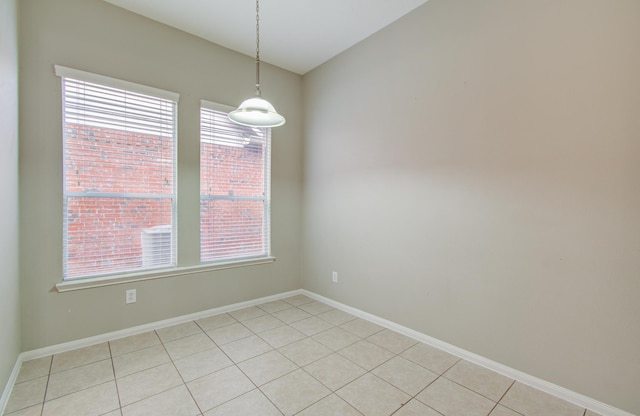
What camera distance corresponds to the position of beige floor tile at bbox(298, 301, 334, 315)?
11.3 ft

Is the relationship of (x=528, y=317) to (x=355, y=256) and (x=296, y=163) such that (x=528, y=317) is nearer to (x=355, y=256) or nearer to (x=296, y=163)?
(x=355, y=256)

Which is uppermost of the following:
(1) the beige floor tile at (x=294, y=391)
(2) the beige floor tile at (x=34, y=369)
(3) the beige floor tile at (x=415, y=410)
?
(2) the beige floor tile at (x=34, y=369)

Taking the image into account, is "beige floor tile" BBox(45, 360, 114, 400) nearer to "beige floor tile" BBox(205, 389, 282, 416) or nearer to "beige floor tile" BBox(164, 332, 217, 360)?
"beige floor tile" BBox(164, 332, 217, 360)

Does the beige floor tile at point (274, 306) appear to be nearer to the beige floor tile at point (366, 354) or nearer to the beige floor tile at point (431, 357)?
the beige floor tile at point (366, 354)

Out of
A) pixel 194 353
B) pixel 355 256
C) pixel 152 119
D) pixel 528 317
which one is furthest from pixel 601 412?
pixel 152 119

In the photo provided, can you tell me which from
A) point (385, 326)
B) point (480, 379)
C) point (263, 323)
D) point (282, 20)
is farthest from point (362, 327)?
point (282, 20)

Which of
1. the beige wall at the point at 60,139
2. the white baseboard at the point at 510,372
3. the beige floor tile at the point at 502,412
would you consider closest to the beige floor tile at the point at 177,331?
the beige wall at the point at 60,139

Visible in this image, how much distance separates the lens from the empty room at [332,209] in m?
1.82

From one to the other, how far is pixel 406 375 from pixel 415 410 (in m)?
0.37

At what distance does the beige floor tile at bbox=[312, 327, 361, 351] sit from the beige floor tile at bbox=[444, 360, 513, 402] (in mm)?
866

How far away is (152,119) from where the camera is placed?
292 centimetres

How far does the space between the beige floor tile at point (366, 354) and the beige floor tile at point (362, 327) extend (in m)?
0.21

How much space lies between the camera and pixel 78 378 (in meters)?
2.11

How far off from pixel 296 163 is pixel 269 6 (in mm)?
1884
